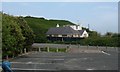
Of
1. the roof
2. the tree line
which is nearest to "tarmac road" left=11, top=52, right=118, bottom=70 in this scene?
the tree line

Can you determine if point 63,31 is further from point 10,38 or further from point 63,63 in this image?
point 63,63

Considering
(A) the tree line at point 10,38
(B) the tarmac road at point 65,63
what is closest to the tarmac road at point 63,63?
(B) the tarmac road at point 65,63

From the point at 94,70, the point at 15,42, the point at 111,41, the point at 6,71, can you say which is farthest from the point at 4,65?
the point at 111,41

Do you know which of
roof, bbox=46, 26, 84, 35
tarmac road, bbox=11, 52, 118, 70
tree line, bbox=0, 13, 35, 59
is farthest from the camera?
roof, bbox=46, 26, 84, 35

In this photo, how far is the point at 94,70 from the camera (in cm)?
2097

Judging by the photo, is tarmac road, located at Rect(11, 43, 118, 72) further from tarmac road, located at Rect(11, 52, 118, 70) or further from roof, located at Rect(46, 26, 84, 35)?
roof, located at Rect(46, 26, 84, 35)

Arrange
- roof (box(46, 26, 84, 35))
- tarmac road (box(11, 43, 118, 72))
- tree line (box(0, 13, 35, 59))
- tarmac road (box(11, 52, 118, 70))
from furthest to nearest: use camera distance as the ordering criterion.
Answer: roof (box(46, 26, 84, 35))
tree line (box(0, 13, 35, 59))
tarmac road (box(11, 52, 118, 70))
tarmac road (box(11, 43, 118, 72))

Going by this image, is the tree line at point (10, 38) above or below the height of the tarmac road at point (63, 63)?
above

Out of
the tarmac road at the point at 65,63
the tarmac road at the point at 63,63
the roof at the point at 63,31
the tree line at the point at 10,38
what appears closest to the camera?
the tarmac road at the point at 63,63

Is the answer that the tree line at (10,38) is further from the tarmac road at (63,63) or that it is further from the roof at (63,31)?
the roof at (63,31)

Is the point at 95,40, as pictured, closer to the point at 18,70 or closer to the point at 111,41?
the point at 111,41

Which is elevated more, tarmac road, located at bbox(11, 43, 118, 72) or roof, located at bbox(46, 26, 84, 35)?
roof, located at bbox(46, 26, 84, 35)

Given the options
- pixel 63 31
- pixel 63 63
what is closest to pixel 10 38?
pixel 63 63

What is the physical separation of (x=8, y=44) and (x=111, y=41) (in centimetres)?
3585
